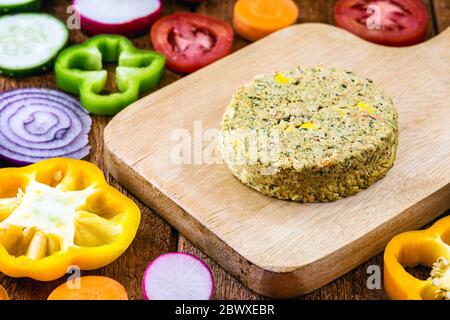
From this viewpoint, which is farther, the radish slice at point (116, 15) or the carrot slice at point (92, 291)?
the radish slice at point (116, 15)

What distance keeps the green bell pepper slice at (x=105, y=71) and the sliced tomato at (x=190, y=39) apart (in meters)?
0.14

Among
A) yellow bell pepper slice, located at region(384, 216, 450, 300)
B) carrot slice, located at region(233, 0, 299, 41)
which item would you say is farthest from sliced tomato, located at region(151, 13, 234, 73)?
yellow bell pepper slice, located at region(384, 216, 450, 300)

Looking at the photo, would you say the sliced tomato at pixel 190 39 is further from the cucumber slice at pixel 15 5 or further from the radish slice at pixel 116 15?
the cucumber slice at pixel 15 5

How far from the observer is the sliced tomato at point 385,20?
17.3 ft

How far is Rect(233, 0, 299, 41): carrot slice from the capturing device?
208 inches

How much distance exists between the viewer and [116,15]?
529cm

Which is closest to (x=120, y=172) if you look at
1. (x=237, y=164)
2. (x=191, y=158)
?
(x=191, y=158)

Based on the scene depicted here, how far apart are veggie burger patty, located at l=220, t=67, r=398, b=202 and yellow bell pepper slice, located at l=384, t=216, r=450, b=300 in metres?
0.37

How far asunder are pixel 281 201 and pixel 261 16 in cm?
161

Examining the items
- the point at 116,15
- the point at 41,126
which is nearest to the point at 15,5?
the point at 116,15

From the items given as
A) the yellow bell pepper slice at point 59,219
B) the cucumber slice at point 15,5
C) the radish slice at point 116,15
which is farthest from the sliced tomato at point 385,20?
the yellow bell pepper slice at point 59,219
